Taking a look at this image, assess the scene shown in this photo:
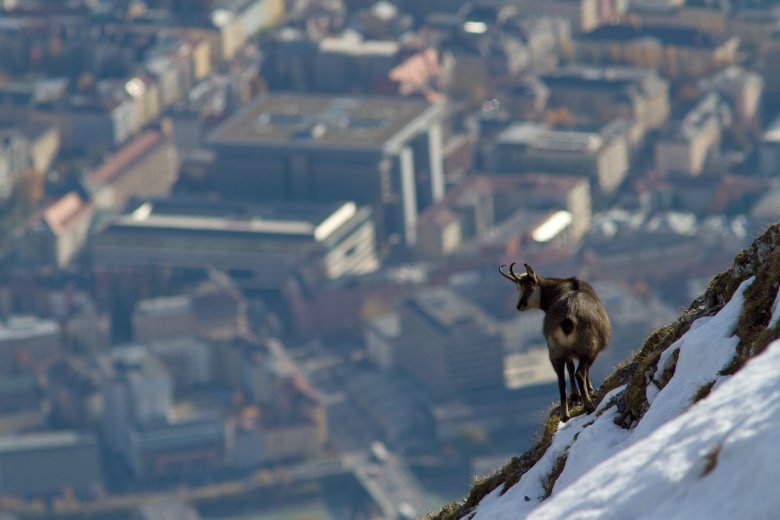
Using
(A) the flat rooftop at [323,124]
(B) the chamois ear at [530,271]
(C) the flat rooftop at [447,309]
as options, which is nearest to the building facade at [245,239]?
(A) the flat rooftop at [323,124]

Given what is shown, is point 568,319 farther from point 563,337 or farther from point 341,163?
point 341,163

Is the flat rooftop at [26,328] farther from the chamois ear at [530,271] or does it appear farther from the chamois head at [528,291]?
the chamois ear at [530,271]

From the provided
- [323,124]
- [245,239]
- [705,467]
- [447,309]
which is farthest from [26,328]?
[705,467]

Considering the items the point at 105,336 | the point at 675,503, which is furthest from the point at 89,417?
the point at 675,503

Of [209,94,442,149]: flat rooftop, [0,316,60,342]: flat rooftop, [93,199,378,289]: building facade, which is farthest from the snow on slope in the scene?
[209,94,442,149]: flat rooftop

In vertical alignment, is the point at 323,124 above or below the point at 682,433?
below

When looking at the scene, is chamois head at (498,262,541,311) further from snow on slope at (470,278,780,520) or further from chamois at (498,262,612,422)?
snow on slope at (470,278,780,520)
